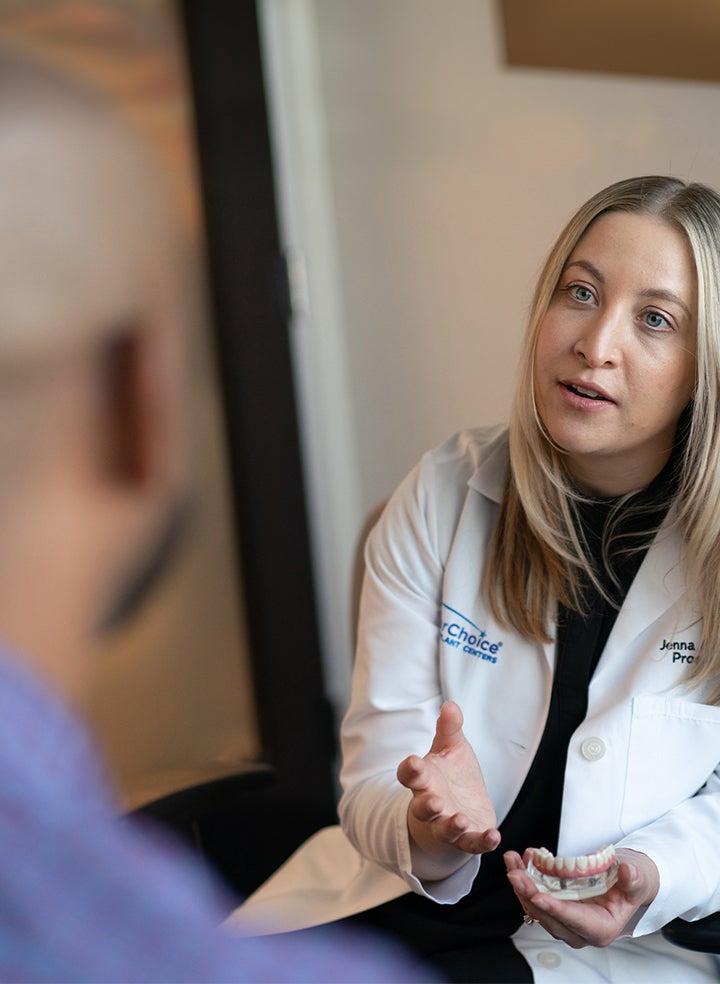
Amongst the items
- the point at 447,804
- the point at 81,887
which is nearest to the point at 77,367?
the point at 447,804

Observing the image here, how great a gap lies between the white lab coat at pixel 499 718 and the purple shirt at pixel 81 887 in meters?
0.90

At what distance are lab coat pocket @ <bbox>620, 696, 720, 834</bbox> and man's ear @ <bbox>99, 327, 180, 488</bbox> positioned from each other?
1.59m

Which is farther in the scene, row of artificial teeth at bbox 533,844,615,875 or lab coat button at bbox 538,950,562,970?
lab coat button at bbox 538,950,562,970

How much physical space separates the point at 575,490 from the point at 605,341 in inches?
9.1

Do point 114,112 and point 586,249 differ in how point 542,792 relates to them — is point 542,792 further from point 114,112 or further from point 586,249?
point 114,112

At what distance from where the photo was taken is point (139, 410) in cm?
265

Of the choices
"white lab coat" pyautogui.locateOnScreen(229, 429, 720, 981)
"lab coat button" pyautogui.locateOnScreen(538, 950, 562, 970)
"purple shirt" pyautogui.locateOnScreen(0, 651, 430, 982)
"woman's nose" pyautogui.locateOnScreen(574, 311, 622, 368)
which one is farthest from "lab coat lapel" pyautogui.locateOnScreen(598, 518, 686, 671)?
"purple shirt" pyautogui.locateOnScreen(0, 651, 430, 982)

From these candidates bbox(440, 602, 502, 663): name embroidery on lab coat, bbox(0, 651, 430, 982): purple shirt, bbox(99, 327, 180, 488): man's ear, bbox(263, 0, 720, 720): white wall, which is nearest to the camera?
bbox(0, 651, 430, 982): purple shirt

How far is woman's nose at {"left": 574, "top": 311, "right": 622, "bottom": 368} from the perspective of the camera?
131cm

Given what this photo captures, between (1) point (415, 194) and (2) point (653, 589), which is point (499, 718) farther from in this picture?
(1) point (415, 194)

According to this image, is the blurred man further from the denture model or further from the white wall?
the denture model

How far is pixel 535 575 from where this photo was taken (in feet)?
4.73

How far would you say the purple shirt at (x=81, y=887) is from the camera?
16.6 inches

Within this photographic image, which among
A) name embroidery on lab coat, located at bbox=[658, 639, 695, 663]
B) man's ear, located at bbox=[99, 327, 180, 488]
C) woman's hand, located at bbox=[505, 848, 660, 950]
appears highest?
man's ear, located at bbox=[99, 327, 180, 488]
